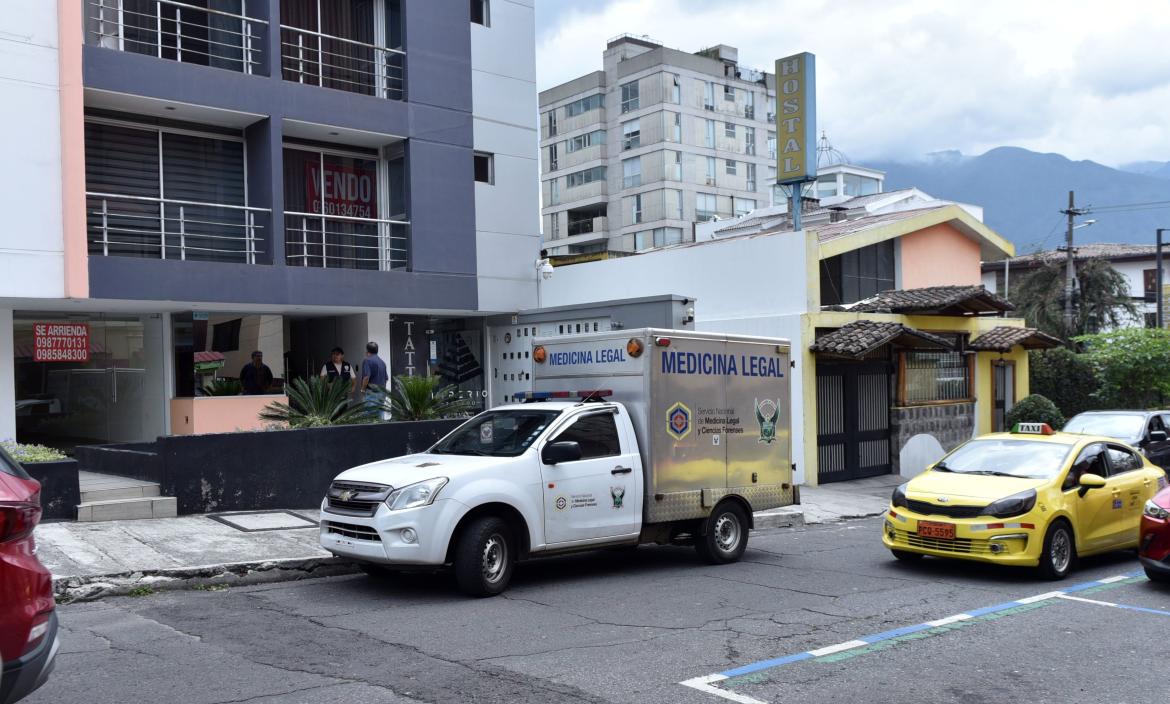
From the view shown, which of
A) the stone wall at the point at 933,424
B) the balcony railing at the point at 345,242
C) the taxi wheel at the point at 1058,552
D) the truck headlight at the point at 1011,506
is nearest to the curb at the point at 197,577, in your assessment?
the truck headlight at the point at 1011,506

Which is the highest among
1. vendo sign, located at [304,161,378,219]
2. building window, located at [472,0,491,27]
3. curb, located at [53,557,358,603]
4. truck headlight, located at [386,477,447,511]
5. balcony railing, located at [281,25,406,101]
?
building window, located at [472,0,491,27]

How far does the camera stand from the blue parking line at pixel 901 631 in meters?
6.91

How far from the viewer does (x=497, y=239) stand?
19.8 metres

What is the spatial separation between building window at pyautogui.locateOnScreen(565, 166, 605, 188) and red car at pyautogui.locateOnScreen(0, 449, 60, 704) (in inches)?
2436

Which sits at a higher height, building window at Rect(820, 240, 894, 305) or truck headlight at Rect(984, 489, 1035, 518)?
building window at Rect(820, 240, 894, 305)

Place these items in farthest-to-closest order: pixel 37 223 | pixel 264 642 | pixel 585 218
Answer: pixel 585 218, pixel 37 223, pixel 264 642

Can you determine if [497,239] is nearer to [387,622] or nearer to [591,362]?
[591,362]

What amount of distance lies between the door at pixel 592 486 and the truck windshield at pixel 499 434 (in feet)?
0.94

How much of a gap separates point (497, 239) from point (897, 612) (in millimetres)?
12678

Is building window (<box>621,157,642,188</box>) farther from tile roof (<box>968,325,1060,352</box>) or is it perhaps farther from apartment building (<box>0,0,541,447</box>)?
apartment building (<box>0,0,541,447</box>)

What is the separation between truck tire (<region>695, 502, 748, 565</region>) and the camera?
1126 centimetres

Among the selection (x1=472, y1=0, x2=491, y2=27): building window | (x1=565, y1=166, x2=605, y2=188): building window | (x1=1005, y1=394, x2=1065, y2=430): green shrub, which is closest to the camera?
(x1=472, y1=0, x2=491, y2=27): building window

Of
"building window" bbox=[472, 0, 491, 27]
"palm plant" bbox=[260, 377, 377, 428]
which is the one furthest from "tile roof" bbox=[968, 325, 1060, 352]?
"palm plant" bbox=[260, 377, 377, 428]

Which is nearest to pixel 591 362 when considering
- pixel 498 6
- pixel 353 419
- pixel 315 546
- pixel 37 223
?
pixel 315 546
